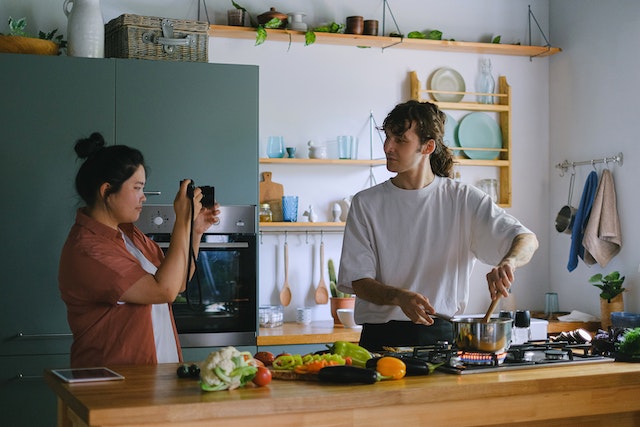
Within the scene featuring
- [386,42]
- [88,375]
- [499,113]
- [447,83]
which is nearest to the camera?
[88,375]

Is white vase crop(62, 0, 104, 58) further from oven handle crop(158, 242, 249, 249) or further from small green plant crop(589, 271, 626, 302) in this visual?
small green plant crop(589, 271, 626, 302)

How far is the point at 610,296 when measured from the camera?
440 cm

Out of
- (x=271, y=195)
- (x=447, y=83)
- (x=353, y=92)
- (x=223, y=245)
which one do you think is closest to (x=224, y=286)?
(x=223, y=245)

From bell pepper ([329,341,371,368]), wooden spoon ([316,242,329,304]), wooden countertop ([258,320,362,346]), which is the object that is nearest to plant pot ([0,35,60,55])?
wooden countertop ([258,320,362,346])

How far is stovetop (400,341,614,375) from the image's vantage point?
2.21 m

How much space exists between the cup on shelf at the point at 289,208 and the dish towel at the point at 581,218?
154cm

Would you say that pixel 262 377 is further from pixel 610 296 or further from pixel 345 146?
pixel 610 296

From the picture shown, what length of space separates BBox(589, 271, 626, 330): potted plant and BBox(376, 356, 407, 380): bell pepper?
8.57ft

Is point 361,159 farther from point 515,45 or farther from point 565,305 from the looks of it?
point 565,305

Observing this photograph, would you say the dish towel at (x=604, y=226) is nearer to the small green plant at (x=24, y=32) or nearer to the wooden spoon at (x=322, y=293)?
the wooden spoon at (x=322, y=293)

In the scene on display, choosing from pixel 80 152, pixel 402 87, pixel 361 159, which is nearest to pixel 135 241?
pixel 80 152

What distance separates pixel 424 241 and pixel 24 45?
214 cm

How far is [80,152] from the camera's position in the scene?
2914 mm

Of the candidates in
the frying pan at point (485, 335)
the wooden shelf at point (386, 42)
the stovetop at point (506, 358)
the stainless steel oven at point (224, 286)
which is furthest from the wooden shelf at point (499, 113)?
the frying pan at point (485, 335)
